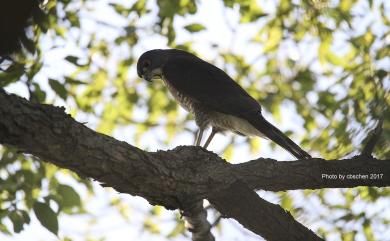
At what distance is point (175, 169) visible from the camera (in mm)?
2779

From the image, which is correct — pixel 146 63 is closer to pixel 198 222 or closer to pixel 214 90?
pixel 214 90

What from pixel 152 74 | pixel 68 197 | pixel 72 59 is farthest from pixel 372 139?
pixel 152 74

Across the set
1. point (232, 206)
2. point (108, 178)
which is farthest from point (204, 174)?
point (108, 178)

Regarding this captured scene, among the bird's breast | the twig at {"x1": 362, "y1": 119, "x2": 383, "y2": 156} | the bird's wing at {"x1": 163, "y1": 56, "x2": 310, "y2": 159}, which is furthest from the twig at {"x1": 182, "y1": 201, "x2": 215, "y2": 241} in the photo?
the bird's breast

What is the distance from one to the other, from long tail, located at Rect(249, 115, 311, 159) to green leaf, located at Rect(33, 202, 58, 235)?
1803 millimetres

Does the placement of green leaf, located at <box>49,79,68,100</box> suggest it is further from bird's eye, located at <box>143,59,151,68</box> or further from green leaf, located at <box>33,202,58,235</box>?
bird's eye, located at <box>143,59,151,68</box>

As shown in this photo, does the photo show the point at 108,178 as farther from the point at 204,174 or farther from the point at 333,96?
the point at 333,96

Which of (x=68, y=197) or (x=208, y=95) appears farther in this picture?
(x=208, y=95)

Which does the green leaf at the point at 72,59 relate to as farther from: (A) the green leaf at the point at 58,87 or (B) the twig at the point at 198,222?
(B) the twig at the point at 198,222

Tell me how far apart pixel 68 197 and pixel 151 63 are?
98.9 inches

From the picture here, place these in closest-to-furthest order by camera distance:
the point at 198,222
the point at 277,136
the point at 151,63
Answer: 1. the point at 198,222
2. the point at 277,136
3. the point at 151,63

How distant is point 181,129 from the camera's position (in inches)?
282

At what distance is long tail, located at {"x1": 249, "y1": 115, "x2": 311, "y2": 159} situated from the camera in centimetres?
377

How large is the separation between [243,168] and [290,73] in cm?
396
